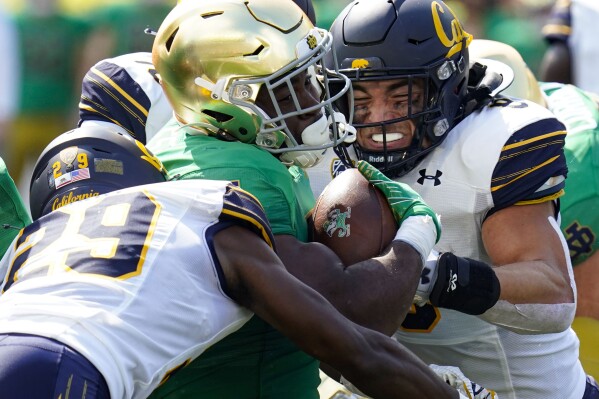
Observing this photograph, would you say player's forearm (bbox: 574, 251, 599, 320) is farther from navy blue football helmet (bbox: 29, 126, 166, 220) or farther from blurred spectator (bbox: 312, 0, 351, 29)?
blurred spectator (bbox: 312, 0, 351, 29)

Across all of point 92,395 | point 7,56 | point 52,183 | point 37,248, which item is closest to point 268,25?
point 52,183

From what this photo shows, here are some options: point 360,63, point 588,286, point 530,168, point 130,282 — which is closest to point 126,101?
point 360,63

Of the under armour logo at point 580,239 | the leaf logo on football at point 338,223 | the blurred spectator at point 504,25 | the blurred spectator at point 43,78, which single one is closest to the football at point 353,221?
the leaf logo on football at point 338,223

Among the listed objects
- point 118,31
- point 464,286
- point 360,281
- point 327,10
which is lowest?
point 327,10

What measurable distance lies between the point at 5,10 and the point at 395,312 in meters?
4.96

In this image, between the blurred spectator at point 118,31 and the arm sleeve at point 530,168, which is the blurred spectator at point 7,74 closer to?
the blurred spectator at point 118,31

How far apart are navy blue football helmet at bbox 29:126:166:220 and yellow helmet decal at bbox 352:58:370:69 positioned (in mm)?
912

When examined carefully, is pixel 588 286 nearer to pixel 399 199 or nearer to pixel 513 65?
pixel 513 65

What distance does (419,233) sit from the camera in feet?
9.66

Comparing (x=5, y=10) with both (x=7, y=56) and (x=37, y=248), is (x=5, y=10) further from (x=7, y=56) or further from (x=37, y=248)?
(x=37, y=248)

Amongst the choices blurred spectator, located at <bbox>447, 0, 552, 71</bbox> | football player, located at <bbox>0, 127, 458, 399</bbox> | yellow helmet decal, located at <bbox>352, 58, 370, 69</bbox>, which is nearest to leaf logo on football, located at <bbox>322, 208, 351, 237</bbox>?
football player, located at <bbox>0, 127, 458, 399</bbox>

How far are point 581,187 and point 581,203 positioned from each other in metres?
0.07

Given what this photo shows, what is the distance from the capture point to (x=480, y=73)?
4.03 m

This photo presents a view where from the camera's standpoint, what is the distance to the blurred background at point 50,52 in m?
7.07
